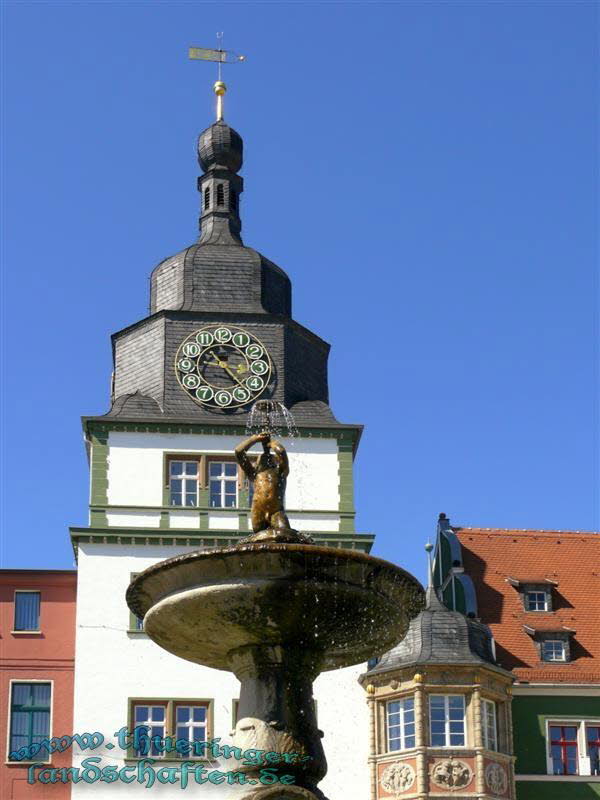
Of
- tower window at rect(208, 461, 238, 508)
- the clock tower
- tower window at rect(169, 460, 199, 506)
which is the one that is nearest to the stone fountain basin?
the clock tower

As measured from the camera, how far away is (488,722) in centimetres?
3941

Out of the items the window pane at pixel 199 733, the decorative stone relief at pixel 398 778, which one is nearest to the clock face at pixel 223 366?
the window pane at pixel 199 733

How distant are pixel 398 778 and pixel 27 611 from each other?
9.19 meters

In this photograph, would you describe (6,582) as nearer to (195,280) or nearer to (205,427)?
(205,427)

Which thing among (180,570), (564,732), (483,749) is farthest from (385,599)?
(564,732)

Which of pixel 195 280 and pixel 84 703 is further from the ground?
pixel 195 280

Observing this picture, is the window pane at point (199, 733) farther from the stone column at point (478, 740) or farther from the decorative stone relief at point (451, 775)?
the stone column at point (478, 740)

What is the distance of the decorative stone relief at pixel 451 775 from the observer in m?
38.1

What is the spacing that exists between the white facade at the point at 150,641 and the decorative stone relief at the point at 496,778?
271 centimetres

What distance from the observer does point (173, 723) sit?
128 ft

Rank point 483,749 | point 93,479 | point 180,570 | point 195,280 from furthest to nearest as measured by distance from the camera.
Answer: point 195,280, point 93,479, point 483,749, point 180,570

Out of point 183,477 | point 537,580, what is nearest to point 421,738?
point 537,580

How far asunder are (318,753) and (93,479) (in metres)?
23.0

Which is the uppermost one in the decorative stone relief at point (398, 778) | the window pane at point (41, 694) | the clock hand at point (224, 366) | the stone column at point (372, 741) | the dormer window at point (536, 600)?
the clock hand at point (224, 366)
